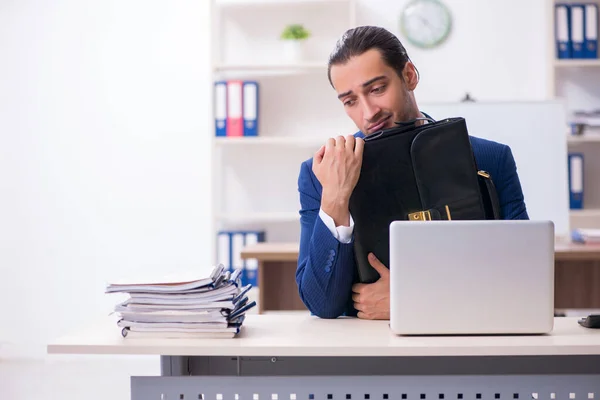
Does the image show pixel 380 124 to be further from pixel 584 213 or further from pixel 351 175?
pixel 584 213

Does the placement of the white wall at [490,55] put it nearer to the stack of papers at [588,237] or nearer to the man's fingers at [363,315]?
A: the stack of papers at [588,237]

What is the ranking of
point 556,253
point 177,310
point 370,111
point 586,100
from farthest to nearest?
point 586,100 → point 556,253 → point 370,111 → point 177,310

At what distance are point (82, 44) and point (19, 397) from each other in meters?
2.17

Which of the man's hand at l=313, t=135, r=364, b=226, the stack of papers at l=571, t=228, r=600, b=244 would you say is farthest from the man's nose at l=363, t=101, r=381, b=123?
the stack of papers at l=571, t=228, r=600, b=244

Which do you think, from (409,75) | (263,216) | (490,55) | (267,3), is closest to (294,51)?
(267,3)

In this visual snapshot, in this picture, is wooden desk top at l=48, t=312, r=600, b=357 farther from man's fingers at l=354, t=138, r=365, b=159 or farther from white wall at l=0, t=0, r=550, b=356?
white wall at l=0, t=0, r=550, b=356

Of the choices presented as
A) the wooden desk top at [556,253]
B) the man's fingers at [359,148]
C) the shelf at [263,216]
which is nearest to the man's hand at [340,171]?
the man's fingers at [359,148]

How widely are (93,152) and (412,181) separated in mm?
3360

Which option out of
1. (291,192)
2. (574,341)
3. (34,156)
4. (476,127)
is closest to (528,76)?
(476,127)

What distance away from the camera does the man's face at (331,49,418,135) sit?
1890 mm

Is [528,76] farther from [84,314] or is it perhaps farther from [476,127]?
[84,314]

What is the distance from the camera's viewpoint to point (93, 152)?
467 cm

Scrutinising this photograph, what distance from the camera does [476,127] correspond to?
3.48 meters

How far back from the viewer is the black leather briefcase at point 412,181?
1.66m
